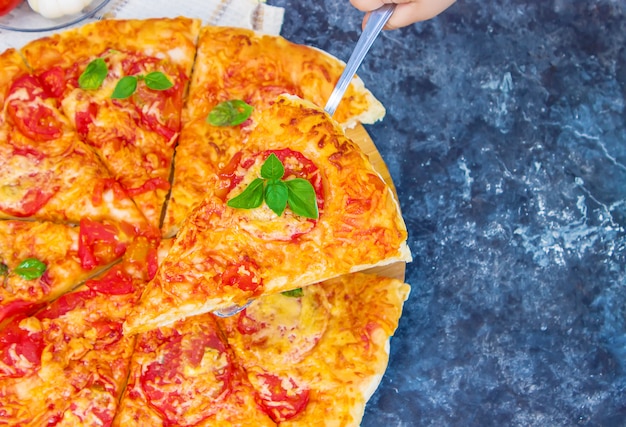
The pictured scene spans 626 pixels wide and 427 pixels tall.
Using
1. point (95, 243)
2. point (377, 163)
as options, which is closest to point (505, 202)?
point (377, 163)

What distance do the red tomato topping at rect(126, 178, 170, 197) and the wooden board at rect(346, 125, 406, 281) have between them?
1147mm

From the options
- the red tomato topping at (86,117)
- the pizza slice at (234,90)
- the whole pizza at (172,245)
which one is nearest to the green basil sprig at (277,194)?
the whole pizza at (172,245)

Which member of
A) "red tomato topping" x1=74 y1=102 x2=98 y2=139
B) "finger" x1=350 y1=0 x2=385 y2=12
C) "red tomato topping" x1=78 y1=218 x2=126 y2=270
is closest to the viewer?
"finger" x1=350 y1=0 x2=385 y2=12

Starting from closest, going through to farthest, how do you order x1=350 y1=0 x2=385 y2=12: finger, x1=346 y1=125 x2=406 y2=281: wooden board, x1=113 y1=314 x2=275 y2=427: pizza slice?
1. x1=350 y1=0 x2=385 y2=12: finger
2. x1=113 y1=314 x2=275 y2=427: pizza slice
3. x1=346 y1=125 x2=406 y2=281: wooden board

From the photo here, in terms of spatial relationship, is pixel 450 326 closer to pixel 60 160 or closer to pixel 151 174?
pixel 151 174

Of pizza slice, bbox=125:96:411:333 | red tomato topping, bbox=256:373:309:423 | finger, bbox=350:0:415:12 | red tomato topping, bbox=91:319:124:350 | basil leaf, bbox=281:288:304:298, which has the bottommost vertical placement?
red tomato topping, bbox=256:373:309:423

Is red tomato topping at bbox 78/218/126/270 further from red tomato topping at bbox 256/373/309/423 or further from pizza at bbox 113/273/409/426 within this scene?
red tomato topping at bbox 256/373/309/423

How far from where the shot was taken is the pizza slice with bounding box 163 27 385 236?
3.69 m

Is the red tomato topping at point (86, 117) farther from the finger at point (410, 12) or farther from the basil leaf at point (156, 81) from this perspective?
the finger at point (410, 12)

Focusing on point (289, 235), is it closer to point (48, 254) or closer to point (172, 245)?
point (172, 245)

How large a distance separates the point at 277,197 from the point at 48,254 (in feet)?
4.77

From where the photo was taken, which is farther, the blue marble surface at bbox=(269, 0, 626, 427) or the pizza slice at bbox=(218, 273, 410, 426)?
the blue marble surface at bbox=(269, 0, 626, 427)

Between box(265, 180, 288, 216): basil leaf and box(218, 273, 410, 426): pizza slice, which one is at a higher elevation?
box(265, 180, 288, 216): basil leaf

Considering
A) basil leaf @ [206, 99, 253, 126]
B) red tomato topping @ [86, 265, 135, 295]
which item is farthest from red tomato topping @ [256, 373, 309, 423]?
basil leaf @ [206, 99, 253, 126]
